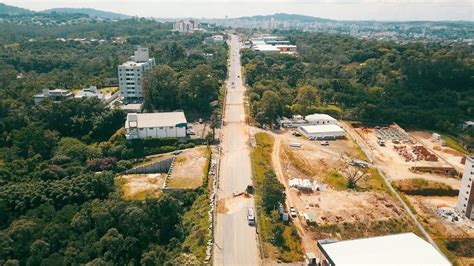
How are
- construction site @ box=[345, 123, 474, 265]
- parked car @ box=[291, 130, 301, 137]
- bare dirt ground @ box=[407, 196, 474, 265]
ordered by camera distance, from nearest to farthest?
bare dirt ground @ box=[407, 196, 474, 265]
construction site @ box=[345, 123, 474, 265]
parked car @ box=[291, 130, 301, 137]

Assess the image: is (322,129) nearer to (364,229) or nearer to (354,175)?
(354,175)

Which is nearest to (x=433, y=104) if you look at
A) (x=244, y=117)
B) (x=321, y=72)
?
(x=321, y=72)

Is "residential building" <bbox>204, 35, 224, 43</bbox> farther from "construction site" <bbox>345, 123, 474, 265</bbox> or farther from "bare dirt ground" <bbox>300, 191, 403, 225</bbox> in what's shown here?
"bare dirt ground" <bbox>300, 191, 403, 225</bbox>

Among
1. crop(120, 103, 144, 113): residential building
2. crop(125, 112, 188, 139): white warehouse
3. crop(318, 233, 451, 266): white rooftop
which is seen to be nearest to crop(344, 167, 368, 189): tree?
crop(318, 233, 451, 266): white rooftop

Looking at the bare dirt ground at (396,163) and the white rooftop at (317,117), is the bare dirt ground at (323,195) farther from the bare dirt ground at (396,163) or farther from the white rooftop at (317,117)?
the white rooftop at (317,117)

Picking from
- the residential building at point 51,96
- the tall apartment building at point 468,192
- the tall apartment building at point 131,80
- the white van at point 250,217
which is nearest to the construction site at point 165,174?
the white van at point 250,217

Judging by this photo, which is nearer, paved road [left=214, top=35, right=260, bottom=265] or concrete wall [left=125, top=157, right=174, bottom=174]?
paved road [left=214, top=35, right=260, bottom=265]
